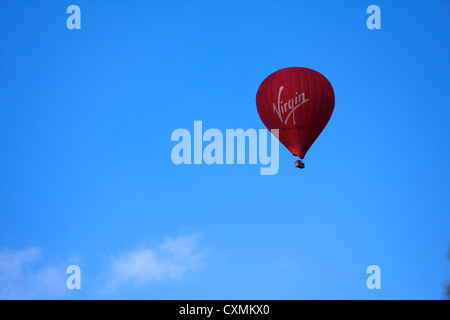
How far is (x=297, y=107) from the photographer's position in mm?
38938

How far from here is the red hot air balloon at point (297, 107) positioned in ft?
128

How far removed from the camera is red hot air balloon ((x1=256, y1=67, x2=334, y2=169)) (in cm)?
3909
